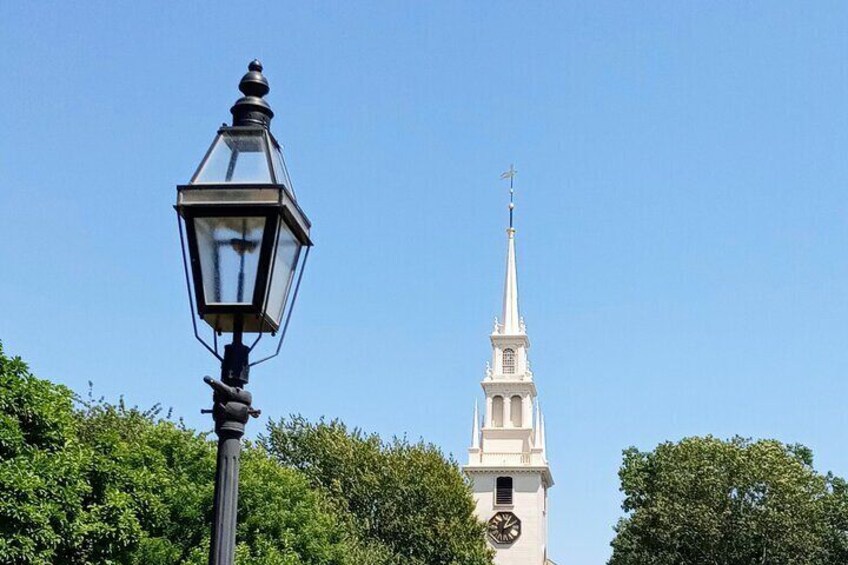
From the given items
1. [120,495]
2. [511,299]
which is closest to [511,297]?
[511,299]

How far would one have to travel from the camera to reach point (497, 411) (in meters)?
76.2

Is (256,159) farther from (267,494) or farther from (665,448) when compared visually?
(665,448)

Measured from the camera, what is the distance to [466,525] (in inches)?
2152

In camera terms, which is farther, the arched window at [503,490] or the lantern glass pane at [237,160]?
the arched window at [503,490]

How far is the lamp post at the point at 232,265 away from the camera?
5375mm

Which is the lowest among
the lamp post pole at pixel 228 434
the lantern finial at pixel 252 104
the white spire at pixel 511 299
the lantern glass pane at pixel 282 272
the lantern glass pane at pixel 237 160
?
the lamp post pole at pixel 228 434

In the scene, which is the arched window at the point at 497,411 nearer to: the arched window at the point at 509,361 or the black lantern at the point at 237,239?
the arched window at the point at 509,361

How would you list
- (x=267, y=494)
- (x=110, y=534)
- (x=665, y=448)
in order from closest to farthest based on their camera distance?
(x=110, y=534) → (x=267, y=494) → (x=665, y=448)

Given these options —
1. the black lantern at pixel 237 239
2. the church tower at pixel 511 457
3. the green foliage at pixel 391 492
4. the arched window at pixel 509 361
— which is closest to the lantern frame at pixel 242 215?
the black lantern at pixel 237 239

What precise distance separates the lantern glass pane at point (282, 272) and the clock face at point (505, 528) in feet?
220

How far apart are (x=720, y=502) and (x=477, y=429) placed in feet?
81.7

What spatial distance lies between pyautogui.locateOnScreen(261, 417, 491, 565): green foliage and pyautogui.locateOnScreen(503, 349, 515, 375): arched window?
71.3 feet

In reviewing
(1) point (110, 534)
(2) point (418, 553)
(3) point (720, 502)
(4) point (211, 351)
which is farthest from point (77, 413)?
(4) point (211, 351)

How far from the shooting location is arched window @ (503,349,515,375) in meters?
77.2
